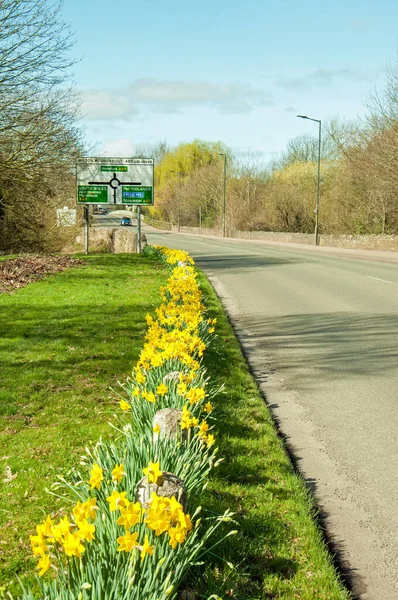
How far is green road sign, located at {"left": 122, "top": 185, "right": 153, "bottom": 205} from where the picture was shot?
27891 mm

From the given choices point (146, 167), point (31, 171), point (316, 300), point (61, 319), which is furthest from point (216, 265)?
point (61, 319)

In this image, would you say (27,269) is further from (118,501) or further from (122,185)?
(118,501)

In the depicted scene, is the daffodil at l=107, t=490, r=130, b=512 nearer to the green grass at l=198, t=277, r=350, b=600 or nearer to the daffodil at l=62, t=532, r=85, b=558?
the daffodil at l=62, t=532, r=85, b=558

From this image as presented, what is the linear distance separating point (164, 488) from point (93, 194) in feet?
83.3

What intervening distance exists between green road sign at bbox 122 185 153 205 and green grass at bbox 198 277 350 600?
22183mm

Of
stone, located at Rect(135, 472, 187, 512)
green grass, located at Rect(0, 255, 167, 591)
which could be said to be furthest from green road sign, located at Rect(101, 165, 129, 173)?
stone, located at Rect(135, 472, 187, 512)

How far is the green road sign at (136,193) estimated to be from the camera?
2789 cm

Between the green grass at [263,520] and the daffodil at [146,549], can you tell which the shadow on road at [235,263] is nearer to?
the green grass at [263,520]

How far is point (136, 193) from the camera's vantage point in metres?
27.9

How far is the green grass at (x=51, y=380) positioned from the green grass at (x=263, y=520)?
1.03m

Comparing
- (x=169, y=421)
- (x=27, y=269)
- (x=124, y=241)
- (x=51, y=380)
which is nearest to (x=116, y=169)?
(x=124, y=241)

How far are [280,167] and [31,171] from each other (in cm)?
5370

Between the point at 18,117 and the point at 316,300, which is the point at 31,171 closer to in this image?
the point at 18,117

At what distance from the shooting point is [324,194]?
52.0m
